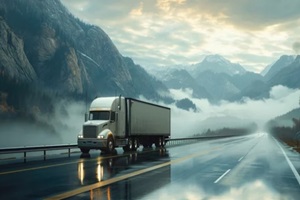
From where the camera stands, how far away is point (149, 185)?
1305cm

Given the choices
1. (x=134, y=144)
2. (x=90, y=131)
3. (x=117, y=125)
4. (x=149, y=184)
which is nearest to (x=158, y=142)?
(x=134, y=144)

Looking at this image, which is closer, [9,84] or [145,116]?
[145,116]

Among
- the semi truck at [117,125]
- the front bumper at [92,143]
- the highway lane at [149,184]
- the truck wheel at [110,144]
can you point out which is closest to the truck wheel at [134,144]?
the semi truck at [117,125]

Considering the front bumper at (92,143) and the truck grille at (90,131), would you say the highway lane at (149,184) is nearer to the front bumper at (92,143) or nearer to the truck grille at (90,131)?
the front bumper at (92,143)

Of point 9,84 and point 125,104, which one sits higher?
point 9,84

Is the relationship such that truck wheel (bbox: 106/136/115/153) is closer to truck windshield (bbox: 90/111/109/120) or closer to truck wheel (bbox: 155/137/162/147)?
truck windshield (bbox: 90/111/109/120)

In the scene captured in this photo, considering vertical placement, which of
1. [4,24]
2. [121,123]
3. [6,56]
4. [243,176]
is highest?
[4,24]

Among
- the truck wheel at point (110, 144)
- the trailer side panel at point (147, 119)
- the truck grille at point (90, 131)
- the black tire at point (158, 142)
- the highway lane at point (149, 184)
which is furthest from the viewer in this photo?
the black tire at point (158, 142)

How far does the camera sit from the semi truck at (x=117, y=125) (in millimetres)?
28891

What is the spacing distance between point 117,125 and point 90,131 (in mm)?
2814

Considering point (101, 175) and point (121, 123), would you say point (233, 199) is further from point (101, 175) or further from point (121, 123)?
point (121, 123)

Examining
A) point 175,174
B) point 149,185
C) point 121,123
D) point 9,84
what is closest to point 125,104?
point 121,123

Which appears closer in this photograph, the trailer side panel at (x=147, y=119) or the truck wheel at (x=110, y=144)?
the truck wheel at (x=110, y=144)

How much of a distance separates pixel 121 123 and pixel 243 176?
54.2 feet
